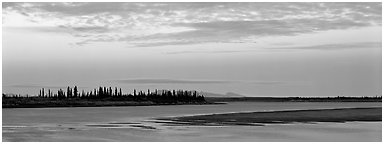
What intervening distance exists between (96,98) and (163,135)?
94316 mm

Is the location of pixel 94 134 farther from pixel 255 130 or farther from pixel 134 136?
pixel 255 130


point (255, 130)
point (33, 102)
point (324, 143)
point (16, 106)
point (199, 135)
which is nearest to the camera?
point (324, 143)

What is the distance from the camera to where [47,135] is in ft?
76.7

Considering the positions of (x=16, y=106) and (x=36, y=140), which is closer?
(x=36, y=140)

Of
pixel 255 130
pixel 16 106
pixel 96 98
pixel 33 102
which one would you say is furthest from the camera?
pixel 96 98

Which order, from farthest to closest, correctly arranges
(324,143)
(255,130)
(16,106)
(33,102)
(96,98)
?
(96,98)
(33,102)
(16,106)
(255,130)
(324,143)

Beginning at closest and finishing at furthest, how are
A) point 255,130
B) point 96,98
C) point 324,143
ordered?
point 324,143 → point 255,130 → point 96,98

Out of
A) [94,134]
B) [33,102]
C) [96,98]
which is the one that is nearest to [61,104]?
[33,102]

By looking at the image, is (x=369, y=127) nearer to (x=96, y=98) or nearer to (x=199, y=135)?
(x=199, y=135)

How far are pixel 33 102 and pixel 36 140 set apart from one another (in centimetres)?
6779

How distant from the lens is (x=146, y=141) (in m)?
21.1

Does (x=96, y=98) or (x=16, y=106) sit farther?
(x=96, y=98)

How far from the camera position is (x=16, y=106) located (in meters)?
79.0

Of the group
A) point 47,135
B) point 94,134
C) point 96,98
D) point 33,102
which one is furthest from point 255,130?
point 96,98
